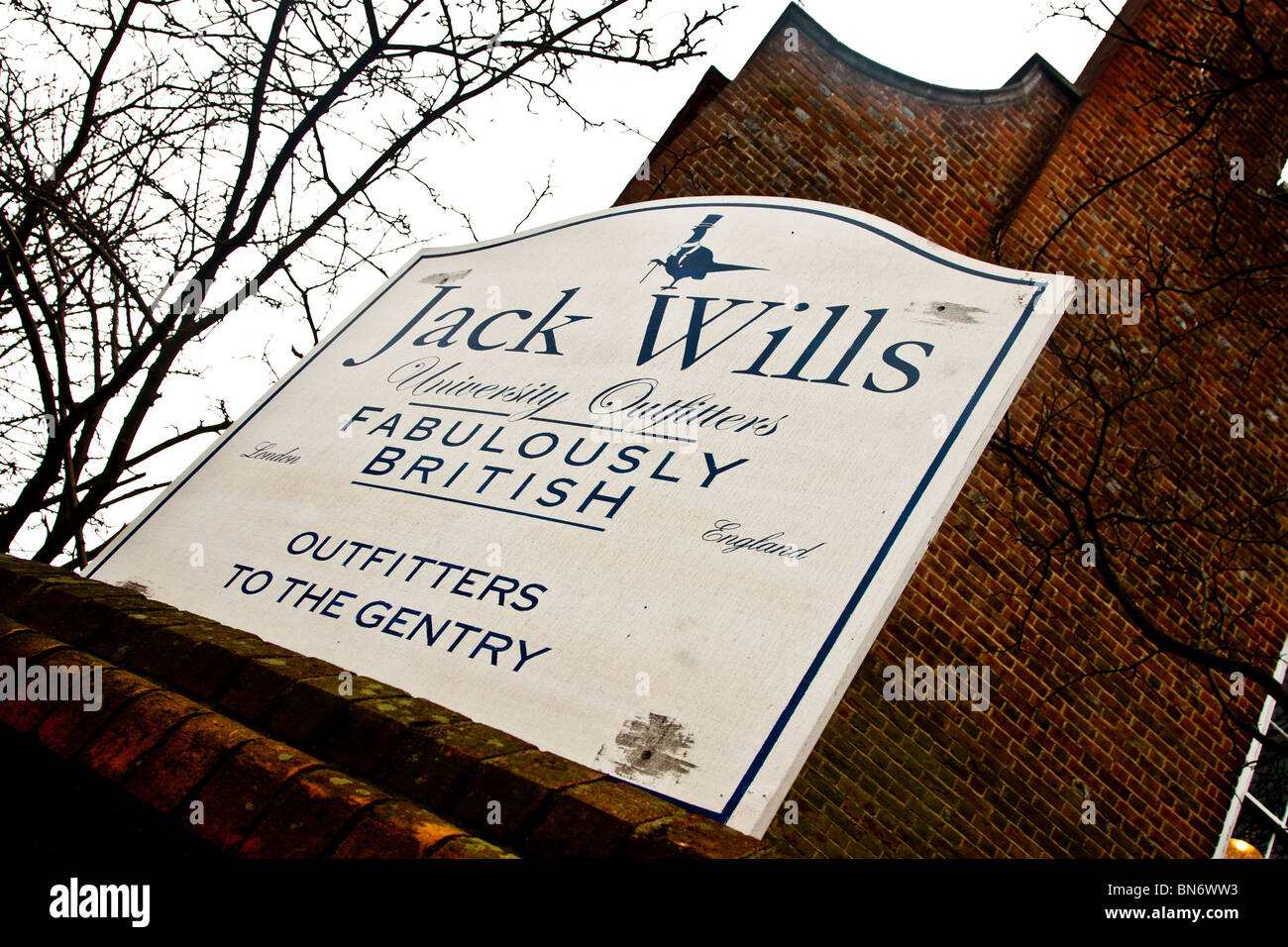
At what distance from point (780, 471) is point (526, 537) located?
0.60 metres

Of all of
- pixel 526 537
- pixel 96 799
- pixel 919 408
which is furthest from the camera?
pixel 526 537

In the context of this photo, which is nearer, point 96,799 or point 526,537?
point 96,799

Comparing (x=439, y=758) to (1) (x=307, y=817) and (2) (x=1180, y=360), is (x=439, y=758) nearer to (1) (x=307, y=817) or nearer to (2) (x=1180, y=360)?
(1) (x=307, y=817)

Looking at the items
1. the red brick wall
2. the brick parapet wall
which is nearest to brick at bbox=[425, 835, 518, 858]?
the brick parapet wall

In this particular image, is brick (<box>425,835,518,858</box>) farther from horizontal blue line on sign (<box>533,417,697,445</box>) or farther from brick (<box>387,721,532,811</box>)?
horizontal blue line on sign (<box>533,417,697,445</box>)

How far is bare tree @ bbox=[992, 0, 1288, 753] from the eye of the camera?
20.5 ft

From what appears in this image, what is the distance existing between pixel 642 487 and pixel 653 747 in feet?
2.15

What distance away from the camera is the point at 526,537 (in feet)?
7.03

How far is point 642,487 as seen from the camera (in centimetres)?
213

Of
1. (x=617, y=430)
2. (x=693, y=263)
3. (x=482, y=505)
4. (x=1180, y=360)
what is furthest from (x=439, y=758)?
(x=1180, y=360)

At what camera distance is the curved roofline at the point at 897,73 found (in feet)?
23.8

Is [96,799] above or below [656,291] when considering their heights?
below
